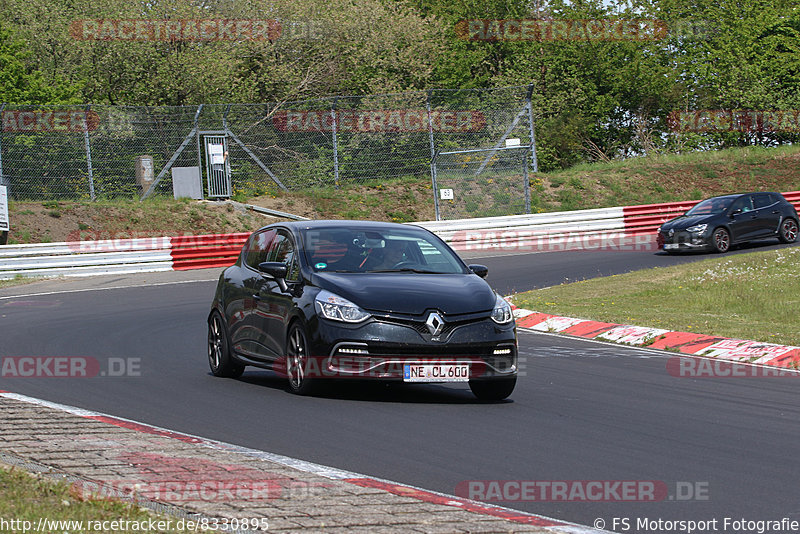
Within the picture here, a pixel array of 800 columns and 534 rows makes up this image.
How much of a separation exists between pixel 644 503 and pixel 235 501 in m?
2.19

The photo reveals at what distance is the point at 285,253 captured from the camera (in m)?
10.4

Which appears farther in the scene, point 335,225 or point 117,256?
point 117,256

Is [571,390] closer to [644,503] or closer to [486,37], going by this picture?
[644,503]

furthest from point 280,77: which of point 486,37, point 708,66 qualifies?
point 708,66

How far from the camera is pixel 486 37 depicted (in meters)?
55.2

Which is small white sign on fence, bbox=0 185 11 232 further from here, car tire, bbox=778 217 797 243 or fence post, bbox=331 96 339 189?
car tire, bbox=778 217 797 243

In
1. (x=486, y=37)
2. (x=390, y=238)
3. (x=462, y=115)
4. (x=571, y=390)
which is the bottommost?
(x=571, y=390)

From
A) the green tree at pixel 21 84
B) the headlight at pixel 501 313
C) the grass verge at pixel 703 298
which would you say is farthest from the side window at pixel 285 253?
the green tree at pixel 21 84

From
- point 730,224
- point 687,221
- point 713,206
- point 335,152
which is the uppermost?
point 335,152

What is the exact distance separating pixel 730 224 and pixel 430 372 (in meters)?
19.7

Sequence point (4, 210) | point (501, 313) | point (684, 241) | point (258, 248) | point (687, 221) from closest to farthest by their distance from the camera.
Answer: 1. point (501, 313)
2. point (258, 248)
3. point (684, 241)
4. point (687, 221)
5. point (4, 210)

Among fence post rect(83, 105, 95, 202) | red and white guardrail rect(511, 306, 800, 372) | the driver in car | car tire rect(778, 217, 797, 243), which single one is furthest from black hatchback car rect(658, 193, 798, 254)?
the driver in car

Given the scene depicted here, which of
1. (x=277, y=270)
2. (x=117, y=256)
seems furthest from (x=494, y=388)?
(x=117, y=256)

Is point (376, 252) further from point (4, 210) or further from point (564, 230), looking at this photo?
point (564, 230)
